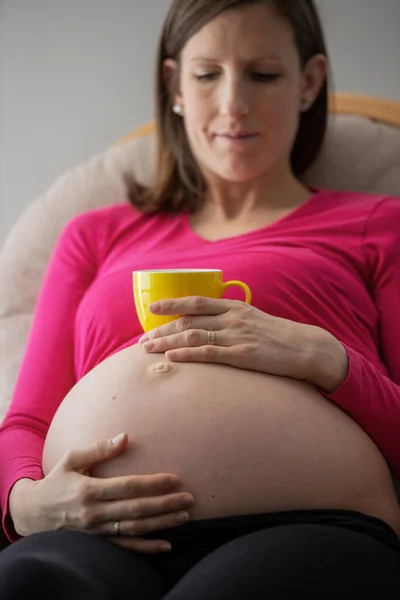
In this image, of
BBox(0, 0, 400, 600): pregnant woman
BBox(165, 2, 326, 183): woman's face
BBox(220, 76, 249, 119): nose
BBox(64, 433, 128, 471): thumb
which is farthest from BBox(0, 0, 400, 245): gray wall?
BBox(64, 433, 128, 471): thumb

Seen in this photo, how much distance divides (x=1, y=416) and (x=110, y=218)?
39cm

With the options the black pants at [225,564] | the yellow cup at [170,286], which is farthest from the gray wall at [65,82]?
the black pants at [225,564]

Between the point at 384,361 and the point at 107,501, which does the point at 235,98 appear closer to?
the point at 384,361

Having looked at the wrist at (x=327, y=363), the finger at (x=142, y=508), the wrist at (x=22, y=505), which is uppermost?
the wrist at (x=327, y=363)

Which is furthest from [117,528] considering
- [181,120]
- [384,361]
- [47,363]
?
[181,120]

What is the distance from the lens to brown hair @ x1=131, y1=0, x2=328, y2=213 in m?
1.28

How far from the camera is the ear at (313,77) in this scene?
1369mm

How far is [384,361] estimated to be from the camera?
1216 mm

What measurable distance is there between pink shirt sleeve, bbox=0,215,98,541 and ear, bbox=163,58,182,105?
0.29 metres

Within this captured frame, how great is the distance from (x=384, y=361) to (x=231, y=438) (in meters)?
0.40

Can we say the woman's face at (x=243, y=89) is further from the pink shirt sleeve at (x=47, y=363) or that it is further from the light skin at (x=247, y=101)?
the pink shirt sleeve at (x=47, y=363)

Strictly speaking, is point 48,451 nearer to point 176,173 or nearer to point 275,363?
point 275,363

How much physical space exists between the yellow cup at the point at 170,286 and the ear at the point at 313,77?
534mm

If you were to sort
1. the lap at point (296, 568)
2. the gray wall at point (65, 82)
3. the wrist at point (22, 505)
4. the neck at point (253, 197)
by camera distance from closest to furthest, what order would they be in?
the lap at point (296, 568) → the wrist at point (22, 505) → the neck at point (253, 197) → the gray wall at point (65, 82)
